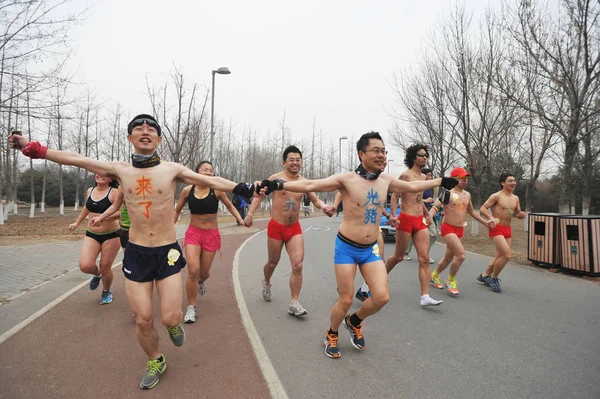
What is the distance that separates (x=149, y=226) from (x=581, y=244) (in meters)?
8.95

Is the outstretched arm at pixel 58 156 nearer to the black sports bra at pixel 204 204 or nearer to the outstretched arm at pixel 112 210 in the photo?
the outstretched arm at pixel 112 210

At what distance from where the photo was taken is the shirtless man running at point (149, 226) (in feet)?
10.1

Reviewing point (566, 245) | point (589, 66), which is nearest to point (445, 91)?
point (589, 66)

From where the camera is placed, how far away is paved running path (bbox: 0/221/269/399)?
2.90 meters

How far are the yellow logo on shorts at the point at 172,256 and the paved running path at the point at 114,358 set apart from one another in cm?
104

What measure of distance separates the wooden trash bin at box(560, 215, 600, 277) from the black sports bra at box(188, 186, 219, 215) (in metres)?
8.01

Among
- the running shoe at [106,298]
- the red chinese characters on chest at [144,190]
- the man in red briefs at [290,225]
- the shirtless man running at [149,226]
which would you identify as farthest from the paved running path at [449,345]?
the running shoe at [106,298]

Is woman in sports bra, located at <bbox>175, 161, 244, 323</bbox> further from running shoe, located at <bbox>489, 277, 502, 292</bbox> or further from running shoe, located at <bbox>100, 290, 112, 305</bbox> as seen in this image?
running shoe, located at <bbox>489, 277, 502, 292</bbox>

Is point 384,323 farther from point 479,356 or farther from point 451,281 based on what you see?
point 451,281

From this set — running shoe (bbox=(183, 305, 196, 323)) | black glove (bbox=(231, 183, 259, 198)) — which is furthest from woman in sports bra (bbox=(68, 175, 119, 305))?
black glove (bbox=(231, 183, 259, 198))

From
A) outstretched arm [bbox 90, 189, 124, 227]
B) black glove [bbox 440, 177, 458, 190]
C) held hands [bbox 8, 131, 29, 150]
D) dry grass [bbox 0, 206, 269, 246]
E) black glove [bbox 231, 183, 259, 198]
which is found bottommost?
dry grass [bbox 0, 206, 269, 246]

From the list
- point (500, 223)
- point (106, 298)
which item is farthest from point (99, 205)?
point (500, 223)

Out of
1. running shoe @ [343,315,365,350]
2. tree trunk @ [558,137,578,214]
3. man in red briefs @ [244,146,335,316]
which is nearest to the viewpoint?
running shoe @ [343,315,365,350]

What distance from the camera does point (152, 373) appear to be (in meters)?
3.02
